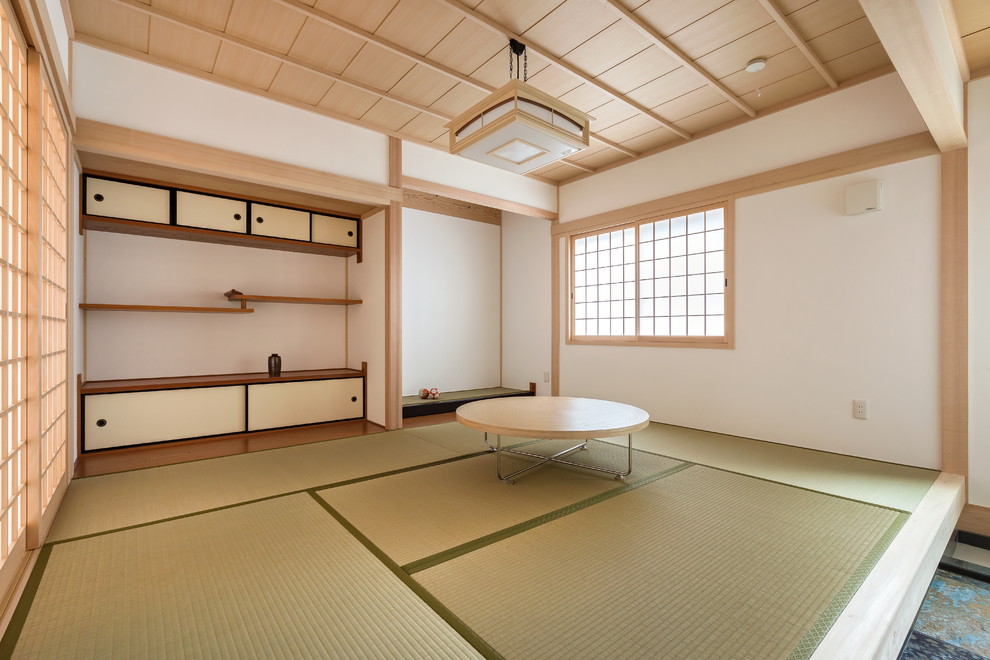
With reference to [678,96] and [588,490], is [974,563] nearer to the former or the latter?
[588,490]

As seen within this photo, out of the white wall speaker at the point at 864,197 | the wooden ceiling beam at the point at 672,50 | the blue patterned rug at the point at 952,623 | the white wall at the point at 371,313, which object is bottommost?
the blue patterned rug at the point at 952,623

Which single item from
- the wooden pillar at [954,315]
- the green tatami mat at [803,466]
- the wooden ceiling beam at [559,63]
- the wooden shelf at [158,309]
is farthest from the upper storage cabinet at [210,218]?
the wooden pillar at [954,315]

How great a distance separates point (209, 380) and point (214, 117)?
216 centimetres

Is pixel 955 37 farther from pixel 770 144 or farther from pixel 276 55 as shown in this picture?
pixel 276 55

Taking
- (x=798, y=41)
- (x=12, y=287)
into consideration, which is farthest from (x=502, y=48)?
(x=12, y=287)

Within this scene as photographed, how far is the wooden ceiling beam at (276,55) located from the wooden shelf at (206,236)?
5.33 feet

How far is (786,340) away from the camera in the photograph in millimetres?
3738

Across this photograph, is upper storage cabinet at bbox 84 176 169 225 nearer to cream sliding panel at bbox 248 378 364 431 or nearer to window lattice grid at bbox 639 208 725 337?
cream sliding panel at bbox 248 378 364 431

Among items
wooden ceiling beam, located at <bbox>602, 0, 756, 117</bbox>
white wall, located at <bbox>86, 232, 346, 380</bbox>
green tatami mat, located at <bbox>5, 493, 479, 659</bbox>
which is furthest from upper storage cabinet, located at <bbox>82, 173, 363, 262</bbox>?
wooden ceiling beam, located at <bbox>602, 0, 756, 117</bbox>

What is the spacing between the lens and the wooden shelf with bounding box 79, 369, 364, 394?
11.5 ft

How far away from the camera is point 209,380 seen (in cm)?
404

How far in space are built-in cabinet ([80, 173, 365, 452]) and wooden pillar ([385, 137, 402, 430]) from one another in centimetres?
59

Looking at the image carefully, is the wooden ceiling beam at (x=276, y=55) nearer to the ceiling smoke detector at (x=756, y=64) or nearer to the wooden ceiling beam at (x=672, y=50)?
the wooden ceiling beam at (x=672, y=50)

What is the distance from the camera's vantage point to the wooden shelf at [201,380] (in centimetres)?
352
